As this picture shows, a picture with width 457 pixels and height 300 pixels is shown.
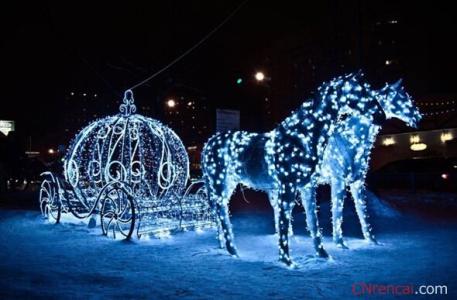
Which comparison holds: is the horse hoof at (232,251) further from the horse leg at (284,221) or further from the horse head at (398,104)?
the horse head at (398,104)

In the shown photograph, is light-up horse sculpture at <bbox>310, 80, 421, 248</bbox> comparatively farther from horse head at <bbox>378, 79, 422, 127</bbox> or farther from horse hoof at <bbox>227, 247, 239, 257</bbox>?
horse hoof at <bbox>227, 247, 239, 257</bbox>

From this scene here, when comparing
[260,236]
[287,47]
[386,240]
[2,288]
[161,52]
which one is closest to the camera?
[2,288]

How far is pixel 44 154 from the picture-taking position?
129 ft

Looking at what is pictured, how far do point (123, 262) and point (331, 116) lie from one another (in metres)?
3.81

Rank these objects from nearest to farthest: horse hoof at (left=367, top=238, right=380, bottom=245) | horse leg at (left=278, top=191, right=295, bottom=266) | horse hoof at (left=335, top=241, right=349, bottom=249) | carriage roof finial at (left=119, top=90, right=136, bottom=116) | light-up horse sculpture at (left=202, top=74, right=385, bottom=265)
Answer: horse leg at (left=278, top=191, right=295, bottom=266), light-up horse sculpture at (left=202, top=74, right=385, bottom=265), horse hoof at (left=335, top=241, right=349, bottom=249), horse hoof at (left=367, top=238, right=380, bottom=245), carriage roof finial at (left=119, top=90, right=136, bottom=116)

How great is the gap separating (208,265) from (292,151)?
2078mm

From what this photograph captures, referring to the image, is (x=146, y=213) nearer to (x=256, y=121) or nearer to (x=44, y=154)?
(x=256, y=121)

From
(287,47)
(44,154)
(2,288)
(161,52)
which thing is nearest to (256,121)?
(161,52)

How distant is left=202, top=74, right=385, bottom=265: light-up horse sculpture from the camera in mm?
7391

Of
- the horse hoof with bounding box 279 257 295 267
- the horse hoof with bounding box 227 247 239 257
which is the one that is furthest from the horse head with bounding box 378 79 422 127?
the horse hoof with bounding box 227 247 239 257

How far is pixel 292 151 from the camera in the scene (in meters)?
7.42

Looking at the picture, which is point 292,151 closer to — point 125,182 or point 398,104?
point 398,104

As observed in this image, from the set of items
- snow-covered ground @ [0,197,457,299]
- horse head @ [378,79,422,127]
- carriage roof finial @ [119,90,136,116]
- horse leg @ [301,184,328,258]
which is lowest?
snow-covered ground @ [0,197,457,299]

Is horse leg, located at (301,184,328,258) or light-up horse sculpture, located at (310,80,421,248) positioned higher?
light-up horse sculpture, located at (310,80,421,248)
